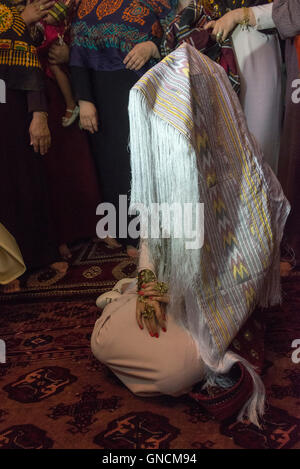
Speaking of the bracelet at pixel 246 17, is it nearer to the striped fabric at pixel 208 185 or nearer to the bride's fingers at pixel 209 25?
the bride's fingers at pixel 209 25

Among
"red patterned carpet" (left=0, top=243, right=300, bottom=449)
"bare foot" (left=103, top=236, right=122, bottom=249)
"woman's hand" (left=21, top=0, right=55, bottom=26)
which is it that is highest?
"woman's hand" (left=21, top=0, right=55, bottom=26)

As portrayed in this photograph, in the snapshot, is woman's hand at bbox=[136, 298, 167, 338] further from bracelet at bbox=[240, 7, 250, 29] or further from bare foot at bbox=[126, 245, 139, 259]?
bracelet at bbox=[240, 7, 250, 29]

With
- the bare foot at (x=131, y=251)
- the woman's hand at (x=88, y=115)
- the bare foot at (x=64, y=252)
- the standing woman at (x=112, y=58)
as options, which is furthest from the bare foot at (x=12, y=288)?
the woman's hand at (x=88, y=115)

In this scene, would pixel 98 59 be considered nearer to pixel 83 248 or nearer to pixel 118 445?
pixel 83 248

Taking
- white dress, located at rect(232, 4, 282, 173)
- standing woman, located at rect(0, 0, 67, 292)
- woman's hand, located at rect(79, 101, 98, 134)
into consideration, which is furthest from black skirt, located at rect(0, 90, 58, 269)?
white dress, located at rect(232, 4, 282, 173)

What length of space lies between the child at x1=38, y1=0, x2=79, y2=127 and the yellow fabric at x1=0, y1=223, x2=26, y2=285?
0.87m

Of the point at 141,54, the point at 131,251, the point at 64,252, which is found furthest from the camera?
the point at 64,252

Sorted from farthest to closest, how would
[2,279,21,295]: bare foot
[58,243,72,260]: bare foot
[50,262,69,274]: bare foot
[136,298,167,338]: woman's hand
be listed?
[58,243,72,260]: bare foot
[50,262,69,274]: bare foot
[2,279,21,295]: bare foot
[136,298,167,338]: woman's hand

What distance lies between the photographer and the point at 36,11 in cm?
234

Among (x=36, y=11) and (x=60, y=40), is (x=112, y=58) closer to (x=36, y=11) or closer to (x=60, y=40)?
(x=60, y=40)

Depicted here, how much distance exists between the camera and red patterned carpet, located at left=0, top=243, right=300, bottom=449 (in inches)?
51.6

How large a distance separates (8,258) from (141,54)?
1.10 meters

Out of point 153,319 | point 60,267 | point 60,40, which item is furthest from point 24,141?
point 153,319

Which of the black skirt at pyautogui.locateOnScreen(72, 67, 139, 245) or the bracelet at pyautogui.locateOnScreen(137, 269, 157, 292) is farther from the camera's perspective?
the black skirt at pyautogui.locateOnScreen(72, 67, 139, 245)
